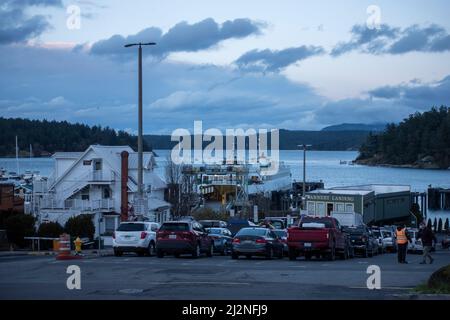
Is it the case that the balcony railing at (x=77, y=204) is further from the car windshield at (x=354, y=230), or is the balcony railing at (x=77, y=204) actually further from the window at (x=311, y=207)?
the car windshield at (x=354, y=230)

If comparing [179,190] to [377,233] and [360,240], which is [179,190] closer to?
[377,233]

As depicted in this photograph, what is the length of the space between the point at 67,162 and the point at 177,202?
34.9 feet

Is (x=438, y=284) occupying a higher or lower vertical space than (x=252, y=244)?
higher

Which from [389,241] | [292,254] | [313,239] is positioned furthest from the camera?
[389,241]

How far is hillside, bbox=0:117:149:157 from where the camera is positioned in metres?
130

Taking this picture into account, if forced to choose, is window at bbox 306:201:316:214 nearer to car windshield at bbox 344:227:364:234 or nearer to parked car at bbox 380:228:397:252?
parked car at bbox 380:228:397:252

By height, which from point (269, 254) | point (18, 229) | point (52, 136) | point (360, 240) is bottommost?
point (269, 254)

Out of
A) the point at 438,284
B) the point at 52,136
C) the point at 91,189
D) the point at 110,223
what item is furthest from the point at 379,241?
the point at 52,136

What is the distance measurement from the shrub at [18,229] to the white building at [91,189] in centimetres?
1538

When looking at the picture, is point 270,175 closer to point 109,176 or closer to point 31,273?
point 109,176

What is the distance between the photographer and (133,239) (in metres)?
34.3

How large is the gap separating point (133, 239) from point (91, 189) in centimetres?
3170
